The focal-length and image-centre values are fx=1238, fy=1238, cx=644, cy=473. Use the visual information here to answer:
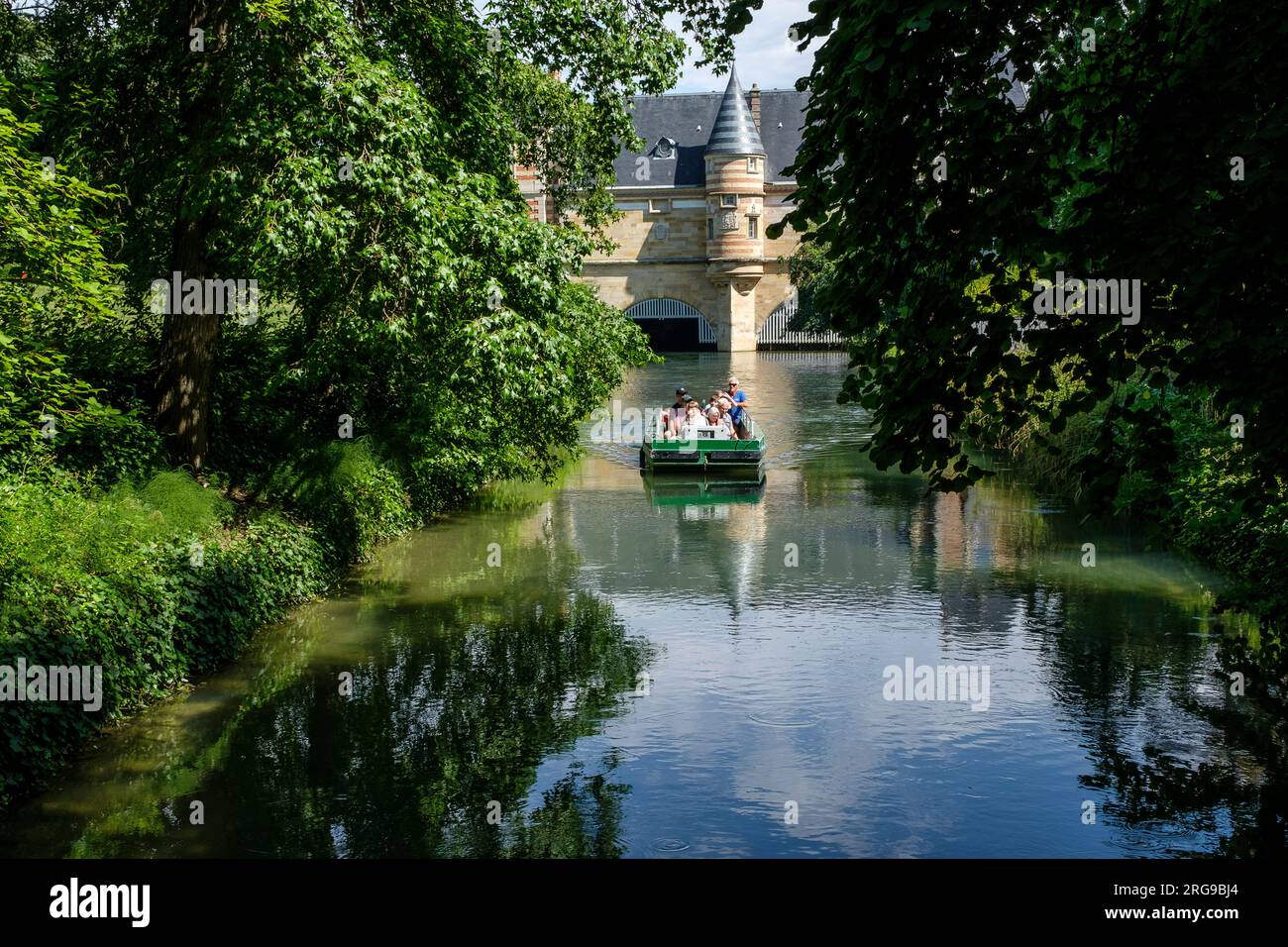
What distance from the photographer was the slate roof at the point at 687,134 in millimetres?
63188

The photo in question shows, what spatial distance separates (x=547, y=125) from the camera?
19.9 meters

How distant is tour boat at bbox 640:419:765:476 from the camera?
76.6 ft

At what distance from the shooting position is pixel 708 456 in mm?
23344

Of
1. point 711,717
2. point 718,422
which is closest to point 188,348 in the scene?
point 711,717

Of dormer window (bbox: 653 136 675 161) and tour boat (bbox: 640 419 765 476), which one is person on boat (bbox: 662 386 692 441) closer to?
tour boat (bbox: 640 419 765 476)

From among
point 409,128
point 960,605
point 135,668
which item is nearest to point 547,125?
point 409,128

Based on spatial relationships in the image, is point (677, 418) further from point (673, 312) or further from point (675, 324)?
point (675, 324)

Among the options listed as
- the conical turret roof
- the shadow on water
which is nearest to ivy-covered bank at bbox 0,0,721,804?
the shadow on water

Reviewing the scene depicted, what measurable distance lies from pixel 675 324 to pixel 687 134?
974cm

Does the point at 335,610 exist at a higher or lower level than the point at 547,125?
lower

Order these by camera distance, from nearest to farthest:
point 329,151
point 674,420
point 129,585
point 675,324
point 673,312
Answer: point 129,585 → point 329,151 → point 674,420 → point 673,312 → point 675,324

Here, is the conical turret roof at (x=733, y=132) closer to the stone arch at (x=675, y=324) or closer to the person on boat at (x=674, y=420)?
the stone arch at (x=675, y=324)
